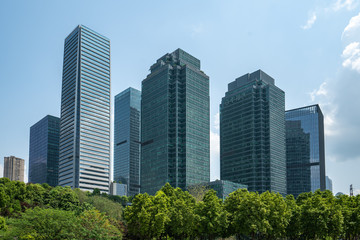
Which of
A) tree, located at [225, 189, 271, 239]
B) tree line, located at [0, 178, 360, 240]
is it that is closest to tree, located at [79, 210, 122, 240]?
tree line, located at [0, 178, 360, 240]

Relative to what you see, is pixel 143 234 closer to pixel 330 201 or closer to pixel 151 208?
pixel 151 208

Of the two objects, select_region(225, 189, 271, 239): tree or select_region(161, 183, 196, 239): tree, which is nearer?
select_region(225, 189, 271, 239): tree

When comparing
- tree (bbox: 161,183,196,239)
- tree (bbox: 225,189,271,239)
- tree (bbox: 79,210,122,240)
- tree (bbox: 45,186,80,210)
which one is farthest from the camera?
tree (bbox: 45,186,80,210)

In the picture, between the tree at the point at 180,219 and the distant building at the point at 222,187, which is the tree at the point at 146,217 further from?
the distant building at the point at 222,187

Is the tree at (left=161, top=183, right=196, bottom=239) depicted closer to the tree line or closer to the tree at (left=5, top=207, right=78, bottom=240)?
the tree line

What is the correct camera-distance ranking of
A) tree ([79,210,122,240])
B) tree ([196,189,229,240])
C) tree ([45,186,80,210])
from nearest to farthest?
tree ([79,210,122,240]) < tree ([196,189,229,240]) < tree ([45,186,80,210])

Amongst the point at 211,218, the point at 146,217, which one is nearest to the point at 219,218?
the point at 211,218

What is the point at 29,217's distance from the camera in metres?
50.5

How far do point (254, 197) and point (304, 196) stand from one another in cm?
2411

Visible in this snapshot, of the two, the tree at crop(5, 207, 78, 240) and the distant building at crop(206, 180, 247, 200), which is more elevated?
the distant building at crop(206, 180, 247, 200)

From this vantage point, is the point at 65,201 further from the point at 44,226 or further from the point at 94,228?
the point at 44,226

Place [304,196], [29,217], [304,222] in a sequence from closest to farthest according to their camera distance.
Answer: [29,217]
[304,222]
[304,196]

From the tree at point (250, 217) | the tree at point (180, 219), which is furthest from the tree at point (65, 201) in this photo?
the tree at point (250, 217)

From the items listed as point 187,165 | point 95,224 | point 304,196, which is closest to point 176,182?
point 187,165
